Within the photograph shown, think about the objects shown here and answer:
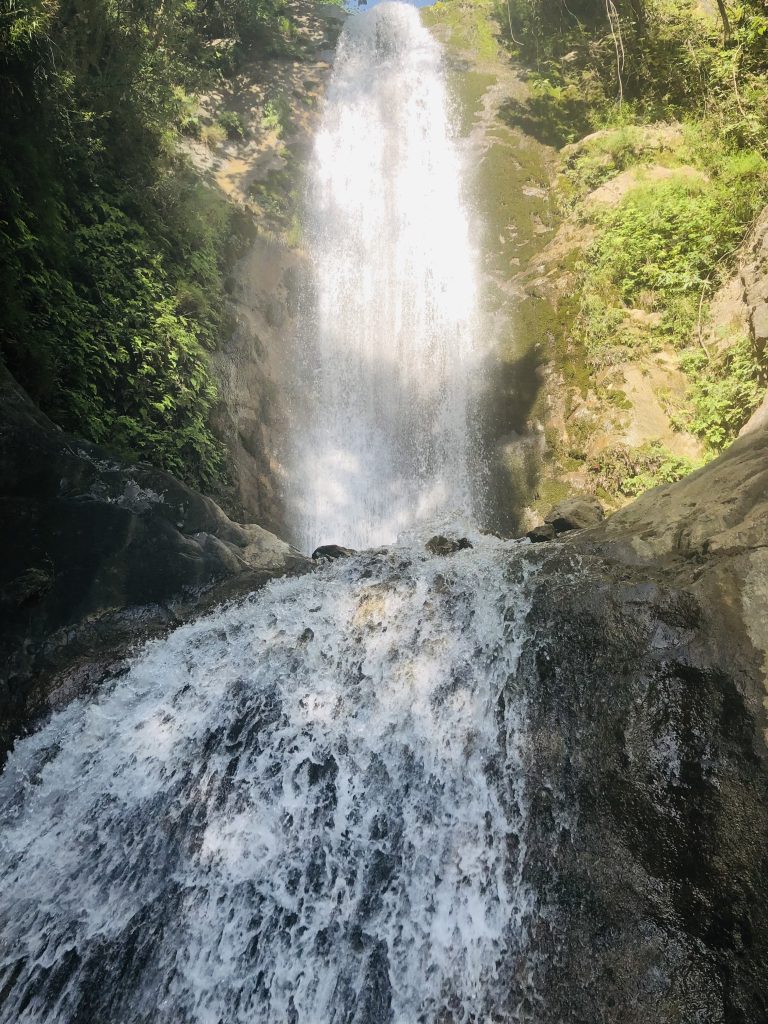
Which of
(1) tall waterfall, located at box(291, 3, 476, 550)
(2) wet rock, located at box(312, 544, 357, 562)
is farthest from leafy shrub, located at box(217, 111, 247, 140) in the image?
(2) wet rock, located at box(312, 544, 357, 562)

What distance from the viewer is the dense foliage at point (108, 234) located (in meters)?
7.18

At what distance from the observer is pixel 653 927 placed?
11.0 feet

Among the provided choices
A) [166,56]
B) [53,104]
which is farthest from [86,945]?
[166,56]

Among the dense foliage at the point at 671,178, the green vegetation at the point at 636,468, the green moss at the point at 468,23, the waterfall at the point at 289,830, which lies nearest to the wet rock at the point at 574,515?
the green vegetation at the point at 636,468

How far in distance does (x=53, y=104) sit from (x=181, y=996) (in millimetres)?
10491

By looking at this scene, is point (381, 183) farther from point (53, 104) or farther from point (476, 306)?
point (53, 104)

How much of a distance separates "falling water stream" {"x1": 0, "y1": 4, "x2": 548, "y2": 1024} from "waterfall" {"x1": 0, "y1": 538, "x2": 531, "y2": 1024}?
1 centimetres

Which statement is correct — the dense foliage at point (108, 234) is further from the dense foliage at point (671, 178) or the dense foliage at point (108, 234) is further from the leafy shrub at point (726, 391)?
the leafy shrub at point (726, 391)

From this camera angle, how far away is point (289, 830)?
4297 mm

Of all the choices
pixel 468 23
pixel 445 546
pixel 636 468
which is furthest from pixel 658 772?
pixel 468 23

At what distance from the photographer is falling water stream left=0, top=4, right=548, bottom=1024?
12.1ft

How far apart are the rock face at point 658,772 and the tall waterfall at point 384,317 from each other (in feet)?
19.8

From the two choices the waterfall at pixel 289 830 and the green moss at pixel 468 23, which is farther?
the green moss at pixel 468 23

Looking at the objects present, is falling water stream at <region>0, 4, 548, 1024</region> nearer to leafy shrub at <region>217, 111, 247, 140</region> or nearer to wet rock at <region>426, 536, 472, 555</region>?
wet rock at <region>426, 536, 472, 555</region>
